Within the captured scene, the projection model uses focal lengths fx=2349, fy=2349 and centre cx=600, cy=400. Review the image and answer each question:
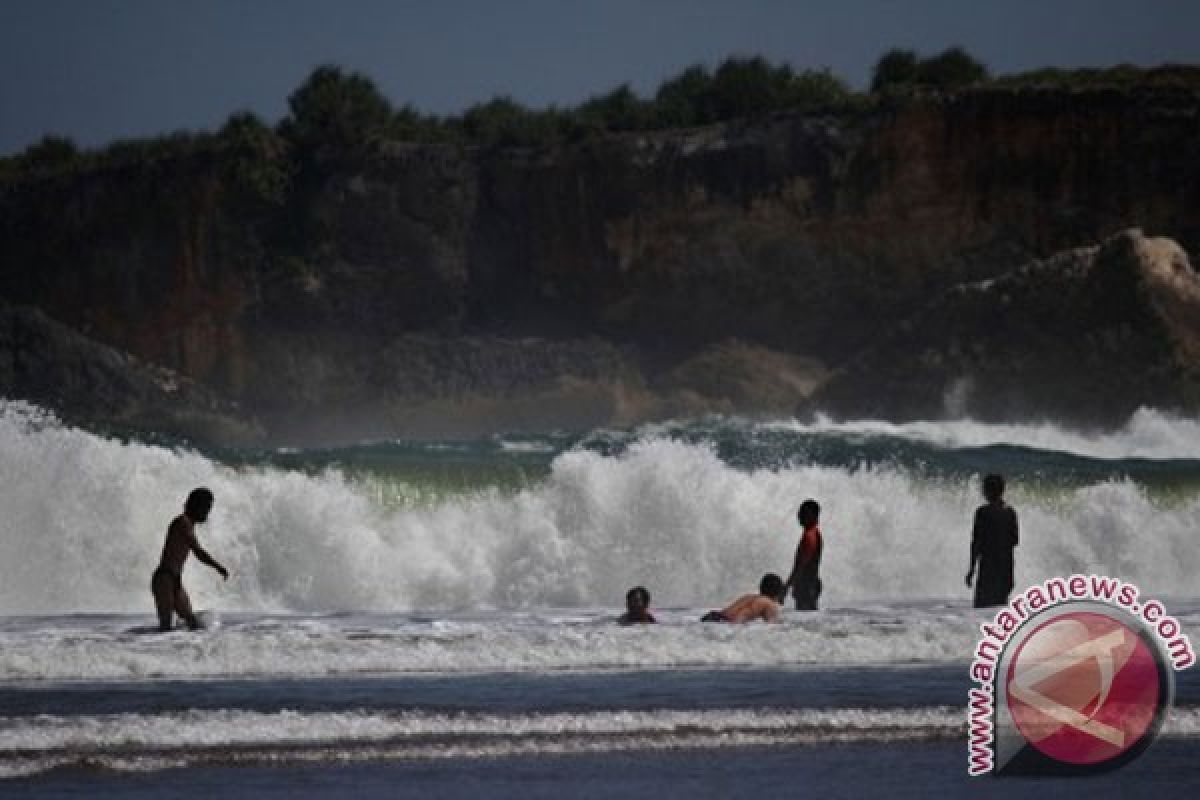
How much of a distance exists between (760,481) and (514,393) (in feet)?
110

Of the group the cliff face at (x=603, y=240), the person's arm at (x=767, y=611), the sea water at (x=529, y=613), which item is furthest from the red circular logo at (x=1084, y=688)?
the cliff face at (x=603, y=240)

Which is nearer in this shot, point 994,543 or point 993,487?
point 993,487

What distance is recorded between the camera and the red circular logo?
13.5 m

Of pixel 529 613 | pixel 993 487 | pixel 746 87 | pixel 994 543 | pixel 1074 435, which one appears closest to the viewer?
pixel 993 487

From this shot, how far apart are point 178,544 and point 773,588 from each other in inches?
185

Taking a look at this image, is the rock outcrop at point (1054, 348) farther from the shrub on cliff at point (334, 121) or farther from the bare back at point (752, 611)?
the bare back at point (752, 611)

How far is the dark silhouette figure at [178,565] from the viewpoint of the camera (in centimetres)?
1803

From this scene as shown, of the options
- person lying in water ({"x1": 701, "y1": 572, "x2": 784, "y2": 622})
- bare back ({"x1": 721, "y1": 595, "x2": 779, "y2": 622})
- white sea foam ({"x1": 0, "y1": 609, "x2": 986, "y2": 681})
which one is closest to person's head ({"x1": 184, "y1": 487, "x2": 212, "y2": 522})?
white sea foam ({"x1": 0, "y1": 609, "x2": 986, "y2": 681})

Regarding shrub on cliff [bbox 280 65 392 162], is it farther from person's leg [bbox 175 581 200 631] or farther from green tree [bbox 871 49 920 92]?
person's leg [bbox 175 581 200 631]

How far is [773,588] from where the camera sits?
1844cm

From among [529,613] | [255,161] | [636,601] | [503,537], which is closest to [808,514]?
[636,601]

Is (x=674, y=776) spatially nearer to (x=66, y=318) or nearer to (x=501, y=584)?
(x=501, y=584)

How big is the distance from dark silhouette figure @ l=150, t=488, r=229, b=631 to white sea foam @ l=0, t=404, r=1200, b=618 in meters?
4.87

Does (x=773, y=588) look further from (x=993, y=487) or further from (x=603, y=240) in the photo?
(x=603, y=240)
